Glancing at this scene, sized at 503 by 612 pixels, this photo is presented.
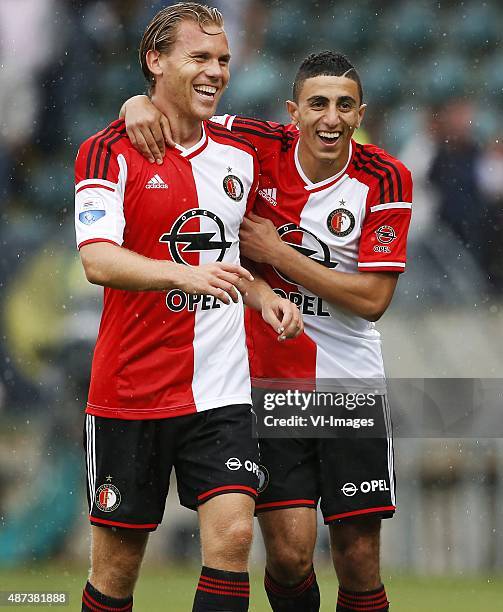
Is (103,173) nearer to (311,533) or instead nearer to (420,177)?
(311,533)

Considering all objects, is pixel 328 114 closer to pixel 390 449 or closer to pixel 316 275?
pixel 316 275

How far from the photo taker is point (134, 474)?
3.46m

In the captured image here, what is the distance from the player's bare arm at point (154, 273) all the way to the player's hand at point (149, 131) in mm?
374

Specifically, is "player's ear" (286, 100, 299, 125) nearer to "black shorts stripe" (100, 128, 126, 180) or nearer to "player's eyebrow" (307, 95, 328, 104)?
"player's eyebrow" (307, 95, 328, 104)

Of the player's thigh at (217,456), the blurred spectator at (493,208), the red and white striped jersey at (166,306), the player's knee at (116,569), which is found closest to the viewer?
the player's thigh at (217,456)

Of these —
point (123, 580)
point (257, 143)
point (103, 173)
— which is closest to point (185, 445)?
point (123, 580)

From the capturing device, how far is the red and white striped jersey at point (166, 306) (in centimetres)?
342

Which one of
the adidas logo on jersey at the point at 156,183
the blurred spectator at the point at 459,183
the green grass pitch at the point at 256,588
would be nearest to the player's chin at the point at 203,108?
the adidas logo on jersey at the point at 156,183

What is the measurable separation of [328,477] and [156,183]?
45.7 inches

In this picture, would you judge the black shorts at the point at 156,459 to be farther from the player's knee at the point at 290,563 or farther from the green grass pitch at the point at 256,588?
the green grass pitch at the point at 256,588

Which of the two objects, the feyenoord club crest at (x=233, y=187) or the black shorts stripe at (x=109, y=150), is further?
the feyenoord club crest at (x=233, y=187)

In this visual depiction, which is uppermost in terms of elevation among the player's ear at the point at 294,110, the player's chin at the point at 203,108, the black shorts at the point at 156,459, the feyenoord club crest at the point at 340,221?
the player's ear at the point at 294,110

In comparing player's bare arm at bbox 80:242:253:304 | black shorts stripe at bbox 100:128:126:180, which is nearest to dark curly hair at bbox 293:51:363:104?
black shorts stripe at bbox 100:128:126:180

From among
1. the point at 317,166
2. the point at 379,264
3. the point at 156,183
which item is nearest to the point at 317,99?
the point at 317,166
